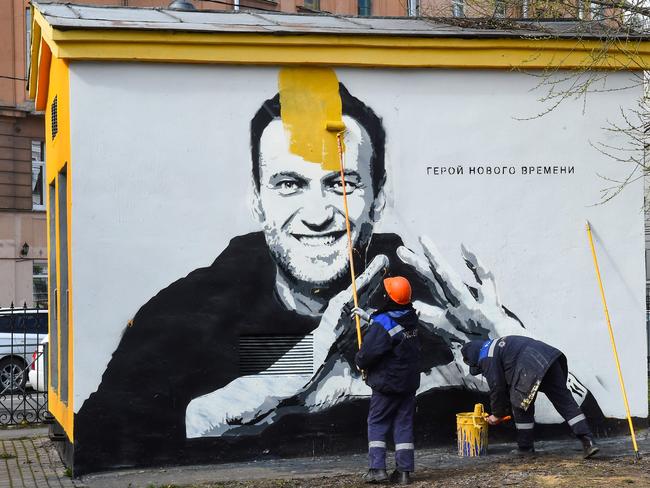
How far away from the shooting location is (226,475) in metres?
9.92

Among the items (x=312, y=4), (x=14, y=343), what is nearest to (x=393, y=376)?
(x=14, y=343)

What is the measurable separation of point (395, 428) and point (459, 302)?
201 centimetres

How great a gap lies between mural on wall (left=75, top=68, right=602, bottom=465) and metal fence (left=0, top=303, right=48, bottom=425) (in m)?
5.42

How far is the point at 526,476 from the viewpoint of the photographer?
9.11m

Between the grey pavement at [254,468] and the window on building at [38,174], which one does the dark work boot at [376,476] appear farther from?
the window on building at [38,174]

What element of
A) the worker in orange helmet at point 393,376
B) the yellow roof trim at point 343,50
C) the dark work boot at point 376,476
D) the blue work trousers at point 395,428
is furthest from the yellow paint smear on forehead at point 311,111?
the dark work boot at point 376,476

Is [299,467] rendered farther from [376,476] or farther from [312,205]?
[312,205]

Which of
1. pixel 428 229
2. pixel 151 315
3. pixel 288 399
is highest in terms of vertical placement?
pixel 428 229

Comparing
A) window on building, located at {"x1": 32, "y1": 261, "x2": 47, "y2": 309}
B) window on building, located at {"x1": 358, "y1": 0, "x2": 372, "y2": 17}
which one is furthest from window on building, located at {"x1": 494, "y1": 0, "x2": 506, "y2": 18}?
window on building, located at {"x1": 358, "y1": 0, "x2": 372, "y2": 17}

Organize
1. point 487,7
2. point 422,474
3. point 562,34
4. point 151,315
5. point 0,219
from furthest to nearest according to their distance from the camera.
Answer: point 0,219 → point 487,7 → point 562,34 → point 151,315 → point 422,474

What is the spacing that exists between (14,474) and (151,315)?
7.24 feet

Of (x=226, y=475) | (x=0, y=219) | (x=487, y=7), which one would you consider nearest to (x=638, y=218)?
(x=487, y=7)

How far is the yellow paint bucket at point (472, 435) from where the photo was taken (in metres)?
10.4

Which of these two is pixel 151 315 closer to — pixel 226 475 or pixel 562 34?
pixel 226 475
